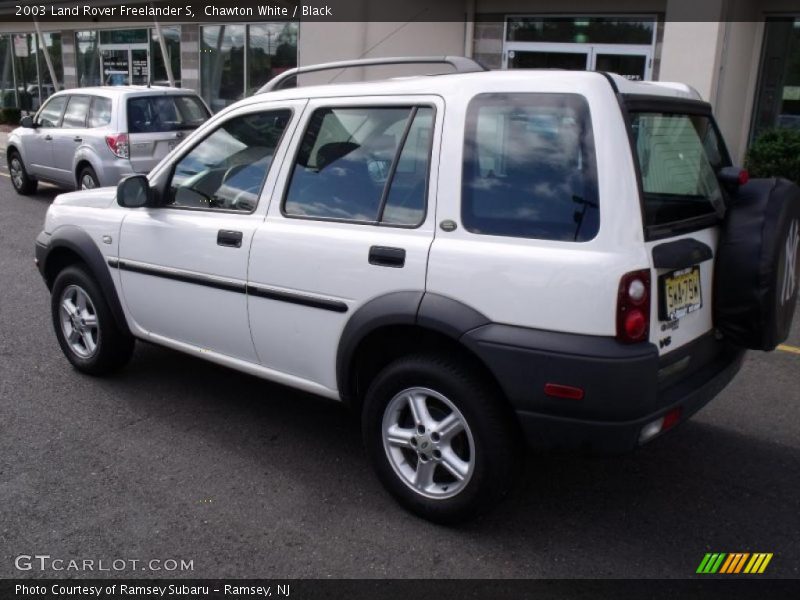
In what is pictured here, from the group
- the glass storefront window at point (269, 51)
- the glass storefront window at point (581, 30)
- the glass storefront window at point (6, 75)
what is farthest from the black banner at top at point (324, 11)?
the glass storefront window at point (6, 75)

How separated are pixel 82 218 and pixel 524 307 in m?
3.09

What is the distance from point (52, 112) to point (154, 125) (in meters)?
2.51

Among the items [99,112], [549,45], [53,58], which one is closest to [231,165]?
[99,112]

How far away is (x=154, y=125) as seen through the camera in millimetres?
10836

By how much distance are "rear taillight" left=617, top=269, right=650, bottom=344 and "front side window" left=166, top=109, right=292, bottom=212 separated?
1927 millimetres

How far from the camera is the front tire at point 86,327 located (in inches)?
191

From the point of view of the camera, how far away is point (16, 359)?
17.7 ft

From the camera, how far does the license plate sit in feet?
9.87


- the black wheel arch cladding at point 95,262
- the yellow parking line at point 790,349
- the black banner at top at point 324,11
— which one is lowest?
the yellow parking line at point 790,349

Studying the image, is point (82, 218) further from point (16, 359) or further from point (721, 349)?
point (721, 349)

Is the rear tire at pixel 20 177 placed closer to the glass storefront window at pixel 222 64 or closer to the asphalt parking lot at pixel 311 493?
the glass storefront window at pixel 222 64

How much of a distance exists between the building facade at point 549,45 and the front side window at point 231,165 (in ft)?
28.7

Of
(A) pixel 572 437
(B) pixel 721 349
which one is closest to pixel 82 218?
(A) pixel 572 437

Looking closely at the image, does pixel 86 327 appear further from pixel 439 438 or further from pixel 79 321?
pixel 439 438
